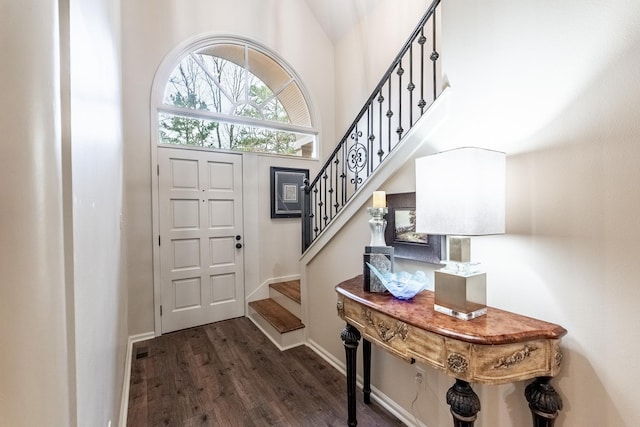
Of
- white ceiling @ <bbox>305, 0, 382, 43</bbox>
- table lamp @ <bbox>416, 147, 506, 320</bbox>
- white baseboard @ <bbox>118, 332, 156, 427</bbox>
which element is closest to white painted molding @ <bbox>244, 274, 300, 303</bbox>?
white baseboard @ <bbox>118, 332, 156, 427</bbox>

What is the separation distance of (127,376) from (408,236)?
2.48m

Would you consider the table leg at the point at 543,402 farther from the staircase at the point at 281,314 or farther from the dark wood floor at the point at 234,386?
the staircase at the point at 281,314

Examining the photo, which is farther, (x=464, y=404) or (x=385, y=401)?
(x=385, y=401)

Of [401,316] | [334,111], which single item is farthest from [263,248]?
[401,316]

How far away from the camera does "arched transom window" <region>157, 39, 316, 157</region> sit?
3393mm

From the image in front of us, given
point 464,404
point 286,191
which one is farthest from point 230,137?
point 464,404

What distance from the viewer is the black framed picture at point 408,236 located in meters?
1.64

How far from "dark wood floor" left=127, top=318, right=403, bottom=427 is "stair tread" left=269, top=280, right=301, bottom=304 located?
0.52 meters

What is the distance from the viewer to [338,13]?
13.3ft

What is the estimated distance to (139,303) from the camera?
10.2ft

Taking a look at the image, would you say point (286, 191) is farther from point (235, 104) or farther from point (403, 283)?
point (403, 283)

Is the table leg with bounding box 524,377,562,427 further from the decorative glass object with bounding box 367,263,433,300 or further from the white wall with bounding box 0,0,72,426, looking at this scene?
the white wall with bounding box 0,0,72,426

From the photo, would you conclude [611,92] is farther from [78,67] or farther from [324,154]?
[324,154]

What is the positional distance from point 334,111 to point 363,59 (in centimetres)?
84
